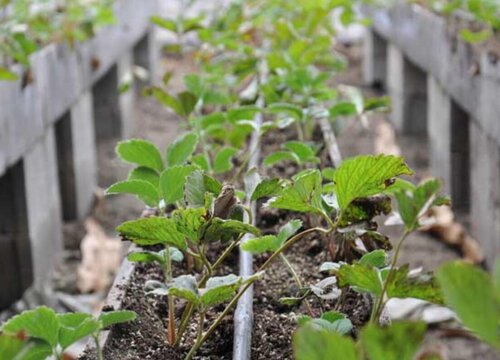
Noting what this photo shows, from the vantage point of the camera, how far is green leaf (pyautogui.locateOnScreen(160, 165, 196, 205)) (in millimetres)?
1373

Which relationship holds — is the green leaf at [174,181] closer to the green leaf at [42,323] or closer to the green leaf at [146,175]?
the green leaf at [146,175]

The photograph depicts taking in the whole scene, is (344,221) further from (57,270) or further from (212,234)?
(57,270)

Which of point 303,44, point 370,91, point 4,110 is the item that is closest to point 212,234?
point 303,44

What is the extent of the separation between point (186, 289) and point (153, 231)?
113mm

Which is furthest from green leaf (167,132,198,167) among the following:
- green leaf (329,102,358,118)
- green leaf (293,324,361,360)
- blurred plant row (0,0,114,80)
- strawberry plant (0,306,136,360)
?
blurred plant row (0,0,114,80)

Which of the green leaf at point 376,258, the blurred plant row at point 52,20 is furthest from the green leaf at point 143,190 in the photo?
the blurred plant row at point 52,20

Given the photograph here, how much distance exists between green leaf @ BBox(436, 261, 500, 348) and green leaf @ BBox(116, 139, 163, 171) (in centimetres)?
86

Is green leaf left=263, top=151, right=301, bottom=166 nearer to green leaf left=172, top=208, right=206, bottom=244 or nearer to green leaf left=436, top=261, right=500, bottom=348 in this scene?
green leaf left=172, top=208, right=206, bottom=244

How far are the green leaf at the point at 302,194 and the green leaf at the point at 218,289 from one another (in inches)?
5.3

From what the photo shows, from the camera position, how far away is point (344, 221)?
1384 mm

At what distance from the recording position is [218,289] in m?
1.14

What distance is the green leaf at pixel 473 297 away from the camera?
0.70m

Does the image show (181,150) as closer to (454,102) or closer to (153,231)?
(153,231)

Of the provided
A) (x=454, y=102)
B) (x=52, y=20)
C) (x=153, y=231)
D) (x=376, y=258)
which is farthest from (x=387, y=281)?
(x=454, y=102)
